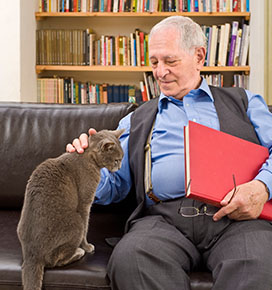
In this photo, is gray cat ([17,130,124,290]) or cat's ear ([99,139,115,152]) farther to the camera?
cat's ear ([99,139,115,152])

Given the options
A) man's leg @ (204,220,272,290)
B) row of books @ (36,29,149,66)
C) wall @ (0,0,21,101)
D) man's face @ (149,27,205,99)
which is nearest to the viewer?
man's leg @ (204,220,272,290)

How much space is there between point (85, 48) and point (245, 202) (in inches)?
105

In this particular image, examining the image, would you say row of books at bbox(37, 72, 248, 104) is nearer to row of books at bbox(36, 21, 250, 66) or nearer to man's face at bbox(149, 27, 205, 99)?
row of books at bbox(36, 21, 250, 66)

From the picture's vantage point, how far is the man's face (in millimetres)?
1619

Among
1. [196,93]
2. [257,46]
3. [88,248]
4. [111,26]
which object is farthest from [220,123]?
[111,26]

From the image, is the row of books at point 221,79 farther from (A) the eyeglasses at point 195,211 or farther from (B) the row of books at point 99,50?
(A) the eyeglasses at point 195,211

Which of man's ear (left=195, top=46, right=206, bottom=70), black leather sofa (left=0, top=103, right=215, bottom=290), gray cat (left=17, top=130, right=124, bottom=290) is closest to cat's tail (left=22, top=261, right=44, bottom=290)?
gray cat (left=17, top=130, right=124, bottom=290)

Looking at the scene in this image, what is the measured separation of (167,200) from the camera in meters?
1.49

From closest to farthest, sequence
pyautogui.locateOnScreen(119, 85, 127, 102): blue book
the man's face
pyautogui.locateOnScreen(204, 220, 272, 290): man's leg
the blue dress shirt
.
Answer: pyautogui.locateOnScreen(204, 220, 272, 290): man's leg
the blue dress shirt
the man's face
pyautogui.locateOnScreen(119, 85, 127, 102): blue book

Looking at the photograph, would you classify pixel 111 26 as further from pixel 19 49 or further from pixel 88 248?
pixel 88 248

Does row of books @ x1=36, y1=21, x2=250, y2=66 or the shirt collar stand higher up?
row of books @ x1=36, y1=21, x2=250, y2=66

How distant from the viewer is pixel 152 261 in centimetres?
120

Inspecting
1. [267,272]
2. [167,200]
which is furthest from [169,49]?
[267,272]

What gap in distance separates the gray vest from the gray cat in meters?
0.17
